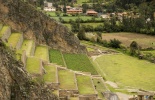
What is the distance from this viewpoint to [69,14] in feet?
320

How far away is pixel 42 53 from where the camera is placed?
35219mm

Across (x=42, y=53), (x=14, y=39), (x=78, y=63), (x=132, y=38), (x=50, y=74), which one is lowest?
(x=132, y=38)

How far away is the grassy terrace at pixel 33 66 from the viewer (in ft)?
83.6

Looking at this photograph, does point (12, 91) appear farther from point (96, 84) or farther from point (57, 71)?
point (96, 84)

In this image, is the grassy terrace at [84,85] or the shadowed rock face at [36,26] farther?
the shadowed rock face at [36,26]

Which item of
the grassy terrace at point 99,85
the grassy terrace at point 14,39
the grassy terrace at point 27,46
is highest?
the grassy terrace at point 14,39

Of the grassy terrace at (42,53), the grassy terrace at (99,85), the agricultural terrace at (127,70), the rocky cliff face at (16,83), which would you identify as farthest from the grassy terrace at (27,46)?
the rocky cliff face at (16,83)

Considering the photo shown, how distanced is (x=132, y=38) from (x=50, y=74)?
4167cm

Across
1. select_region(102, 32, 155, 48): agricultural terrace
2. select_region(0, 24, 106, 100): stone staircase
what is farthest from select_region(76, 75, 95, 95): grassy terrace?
select_region(102, 32, 155, 48): agricultural terrace

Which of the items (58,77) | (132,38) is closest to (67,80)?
(58,77)

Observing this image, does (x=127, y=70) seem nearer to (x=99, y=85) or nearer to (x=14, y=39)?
(x=99, y=85)

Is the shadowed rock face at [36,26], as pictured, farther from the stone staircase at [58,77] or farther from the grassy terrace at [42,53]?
the stone staircase at [58,77]

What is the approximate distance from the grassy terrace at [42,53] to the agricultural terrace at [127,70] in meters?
7.10

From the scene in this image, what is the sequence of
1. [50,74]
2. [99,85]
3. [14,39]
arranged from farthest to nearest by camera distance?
[14,39]
[99,85]
[50,74]
